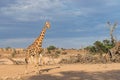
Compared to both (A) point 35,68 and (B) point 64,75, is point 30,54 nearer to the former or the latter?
(A) point 35,68

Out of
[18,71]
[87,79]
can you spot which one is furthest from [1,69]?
[87,79]

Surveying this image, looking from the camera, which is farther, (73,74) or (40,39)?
(40,39)

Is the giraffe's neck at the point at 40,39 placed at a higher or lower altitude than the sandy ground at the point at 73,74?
higher

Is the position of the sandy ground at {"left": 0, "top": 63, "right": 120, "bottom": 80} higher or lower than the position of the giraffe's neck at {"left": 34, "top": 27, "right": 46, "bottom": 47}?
lower

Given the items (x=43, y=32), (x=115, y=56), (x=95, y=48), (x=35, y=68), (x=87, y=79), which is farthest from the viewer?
(x=95, y=48)

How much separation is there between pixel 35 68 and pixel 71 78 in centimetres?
307

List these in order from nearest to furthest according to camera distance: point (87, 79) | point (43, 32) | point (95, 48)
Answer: point (87, 79) < point (43, 32) < point (95, 48)

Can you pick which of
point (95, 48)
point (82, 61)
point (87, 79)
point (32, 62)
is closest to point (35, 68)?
point (32, 62)

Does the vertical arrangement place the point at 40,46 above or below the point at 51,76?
above

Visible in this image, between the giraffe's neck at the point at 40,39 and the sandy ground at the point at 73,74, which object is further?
the giraffe's neck at the point at 40,39

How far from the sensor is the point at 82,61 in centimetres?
2448

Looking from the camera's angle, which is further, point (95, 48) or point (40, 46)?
point (95, 48)

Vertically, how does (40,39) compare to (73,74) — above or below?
above

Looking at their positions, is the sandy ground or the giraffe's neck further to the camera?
the giraffe's neck
